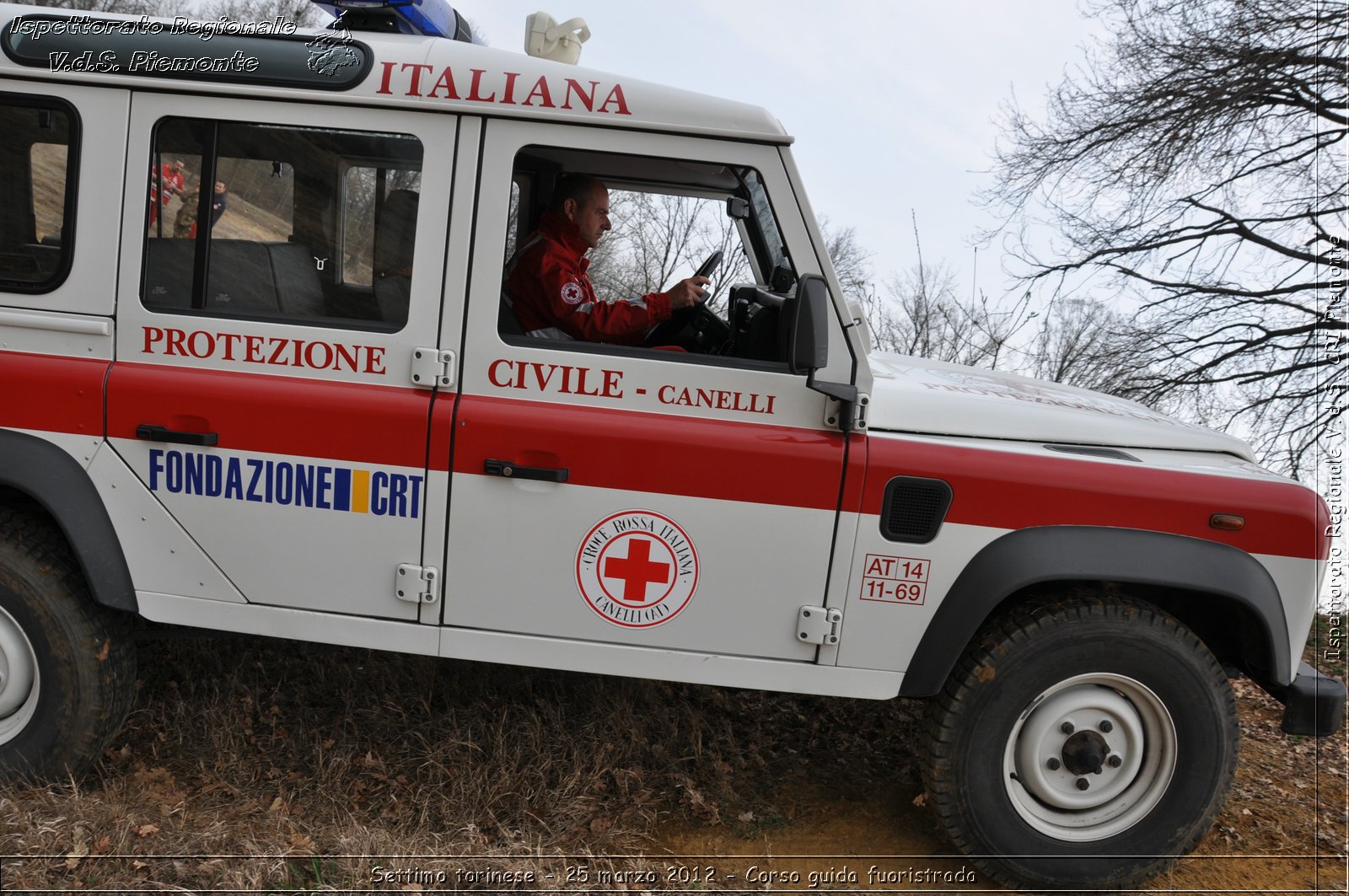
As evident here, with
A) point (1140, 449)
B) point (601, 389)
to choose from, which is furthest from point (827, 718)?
point (601, 389)

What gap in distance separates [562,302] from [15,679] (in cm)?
222

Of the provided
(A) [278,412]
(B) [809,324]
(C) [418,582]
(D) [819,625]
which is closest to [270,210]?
(A) [278,412]

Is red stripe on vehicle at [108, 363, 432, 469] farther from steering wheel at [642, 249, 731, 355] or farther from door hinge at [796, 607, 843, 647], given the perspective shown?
door hinge at [796, 607, 843, 647]

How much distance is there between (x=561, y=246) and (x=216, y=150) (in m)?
1.09

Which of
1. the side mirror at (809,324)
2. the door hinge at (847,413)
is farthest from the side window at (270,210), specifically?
the door hinge at (847,413)

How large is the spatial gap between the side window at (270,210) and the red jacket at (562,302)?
358 millimetres

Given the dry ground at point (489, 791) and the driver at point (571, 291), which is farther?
the driver at point (571, 291)

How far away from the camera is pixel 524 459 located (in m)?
3.02

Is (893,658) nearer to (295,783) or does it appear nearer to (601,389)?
(601,389)

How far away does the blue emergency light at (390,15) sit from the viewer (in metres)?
3.21

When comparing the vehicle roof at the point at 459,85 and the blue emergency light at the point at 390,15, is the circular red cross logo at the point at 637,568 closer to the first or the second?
the vehicle roof at the point at 459,85

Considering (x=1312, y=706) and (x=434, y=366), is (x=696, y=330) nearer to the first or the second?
(x=434, y=366)

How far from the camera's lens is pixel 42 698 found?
10.8 ft

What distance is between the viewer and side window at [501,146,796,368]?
3.07m
